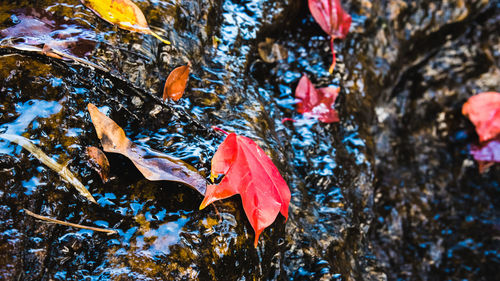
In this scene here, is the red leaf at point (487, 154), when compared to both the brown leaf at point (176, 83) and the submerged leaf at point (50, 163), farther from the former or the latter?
the submerged leaf at point (50, 163)

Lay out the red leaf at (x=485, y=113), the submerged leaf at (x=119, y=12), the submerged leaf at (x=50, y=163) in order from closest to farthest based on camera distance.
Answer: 1. the submerged leaf at (x=50, y=163)
2. the submerged leaf at (x=119, y=12)
3. the red leaf at (x=485, y=113)

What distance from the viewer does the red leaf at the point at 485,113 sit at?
90.8 inches

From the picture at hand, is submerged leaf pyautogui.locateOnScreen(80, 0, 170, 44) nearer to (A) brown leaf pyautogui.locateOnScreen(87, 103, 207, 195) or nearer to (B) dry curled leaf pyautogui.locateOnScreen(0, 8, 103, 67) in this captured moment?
(B) dry curled leaf pyautogui.locateOnScreen(0, 8, 103, 67)

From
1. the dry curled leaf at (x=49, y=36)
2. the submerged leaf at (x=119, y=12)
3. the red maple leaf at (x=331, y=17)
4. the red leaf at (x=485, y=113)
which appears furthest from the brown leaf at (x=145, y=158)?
the red leaf at (x=485, y=113)

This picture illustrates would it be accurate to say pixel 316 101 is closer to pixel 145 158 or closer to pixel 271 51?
pixel 271 51

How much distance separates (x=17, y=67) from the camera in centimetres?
110

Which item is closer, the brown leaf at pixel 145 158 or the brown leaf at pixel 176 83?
the brown leaf at pixel 145 158

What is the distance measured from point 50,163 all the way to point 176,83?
53cm

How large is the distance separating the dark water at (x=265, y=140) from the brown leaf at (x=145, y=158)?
0.04m

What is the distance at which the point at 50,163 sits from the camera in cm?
101

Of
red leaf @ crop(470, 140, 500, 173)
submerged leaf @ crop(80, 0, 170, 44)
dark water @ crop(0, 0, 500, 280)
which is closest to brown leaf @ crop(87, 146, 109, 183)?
dark water @ crop(0, 0, 500, 280)

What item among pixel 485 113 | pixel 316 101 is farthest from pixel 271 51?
pixel 485 113

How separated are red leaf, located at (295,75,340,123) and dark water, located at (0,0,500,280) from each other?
5cm

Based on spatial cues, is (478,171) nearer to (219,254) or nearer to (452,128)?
(452,128)
